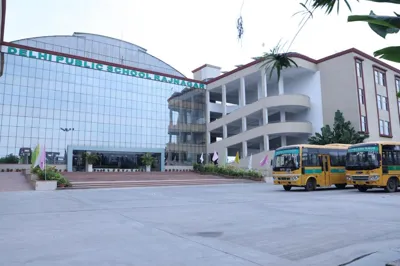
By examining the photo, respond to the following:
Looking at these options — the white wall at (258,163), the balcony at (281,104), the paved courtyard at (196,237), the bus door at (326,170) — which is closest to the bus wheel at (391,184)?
the bus door at (326,170)

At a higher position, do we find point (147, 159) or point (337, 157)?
point (147, 159)

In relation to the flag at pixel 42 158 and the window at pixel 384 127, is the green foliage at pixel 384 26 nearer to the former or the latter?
the flag at pixel 42 158

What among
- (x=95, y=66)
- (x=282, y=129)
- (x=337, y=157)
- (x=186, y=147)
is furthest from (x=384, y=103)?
(x=95, y=66)

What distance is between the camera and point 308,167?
744 inches

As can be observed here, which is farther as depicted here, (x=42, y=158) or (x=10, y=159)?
(x=10, y=159)

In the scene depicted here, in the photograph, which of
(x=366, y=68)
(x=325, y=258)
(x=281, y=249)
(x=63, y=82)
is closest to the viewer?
(x=325, y=258)

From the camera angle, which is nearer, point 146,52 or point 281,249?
point 281,249

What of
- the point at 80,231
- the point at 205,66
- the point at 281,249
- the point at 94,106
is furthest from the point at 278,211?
the point at 205,66

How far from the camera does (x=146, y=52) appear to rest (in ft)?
177

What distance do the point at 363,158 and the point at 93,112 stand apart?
33658 millimetres

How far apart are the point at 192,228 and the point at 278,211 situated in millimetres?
3695

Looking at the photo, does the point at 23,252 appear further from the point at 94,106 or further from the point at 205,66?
the point at 205,66

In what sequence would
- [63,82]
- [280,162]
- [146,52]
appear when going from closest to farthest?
[280,162] < [63,82] < [146,52]

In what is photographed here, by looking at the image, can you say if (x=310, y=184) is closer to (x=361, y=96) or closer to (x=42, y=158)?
(x=42, y=158)
